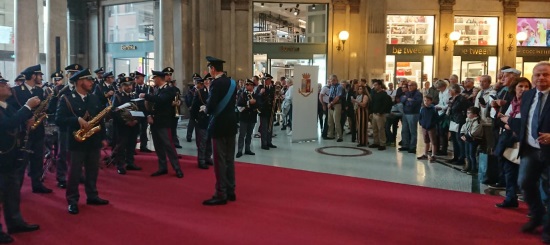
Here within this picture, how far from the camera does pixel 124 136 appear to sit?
8359 millimetres

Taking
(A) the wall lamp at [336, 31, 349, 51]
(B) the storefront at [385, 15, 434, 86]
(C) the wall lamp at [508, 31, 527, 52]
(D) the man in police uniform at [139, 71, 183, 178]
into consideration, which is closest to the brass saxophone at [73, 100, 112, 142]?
(D) the man in police uniform at [139, 71, 183, 178]

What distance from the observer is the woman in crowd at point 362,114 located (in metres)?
11.5

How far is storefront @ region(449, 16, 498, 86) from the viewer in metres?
21.7

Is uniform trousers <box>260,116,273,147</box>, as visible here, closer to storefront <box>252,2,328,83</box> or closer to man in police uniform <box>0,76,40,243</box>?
man in police uniform <box>0,76,40,243</box>

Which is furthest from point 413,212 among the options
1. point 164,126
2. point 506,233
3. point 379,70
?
point 379,70

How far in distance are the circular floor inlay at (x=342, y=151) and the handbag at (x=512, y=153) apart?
4.69 metres

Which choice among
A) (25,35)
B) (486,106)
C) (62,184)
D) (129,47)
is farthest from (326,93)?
(129,47)

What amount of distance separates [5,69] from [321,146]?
13310mm

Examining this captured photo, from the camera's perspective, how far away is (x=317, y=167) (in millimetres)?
8922

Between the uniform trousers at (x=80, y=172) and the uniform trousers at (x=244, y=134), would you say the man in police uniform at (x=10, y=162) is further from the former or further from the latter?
the uniform trousers at (x=244, y=134)

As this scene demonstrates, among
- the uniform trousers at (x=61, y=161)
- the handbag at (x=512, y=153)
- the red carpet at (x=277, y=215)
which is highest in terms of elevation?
the handbag at (x=512, y=153)

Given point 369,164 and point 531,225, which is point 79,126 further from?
point 369,164

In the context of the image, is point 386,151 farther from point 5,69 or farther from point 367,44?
point 5,69

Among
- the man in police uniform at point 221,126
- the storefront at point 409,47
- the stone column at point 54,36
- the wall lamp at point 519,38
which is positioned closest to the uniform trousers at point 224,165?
the man in police uniform at point 221,126
